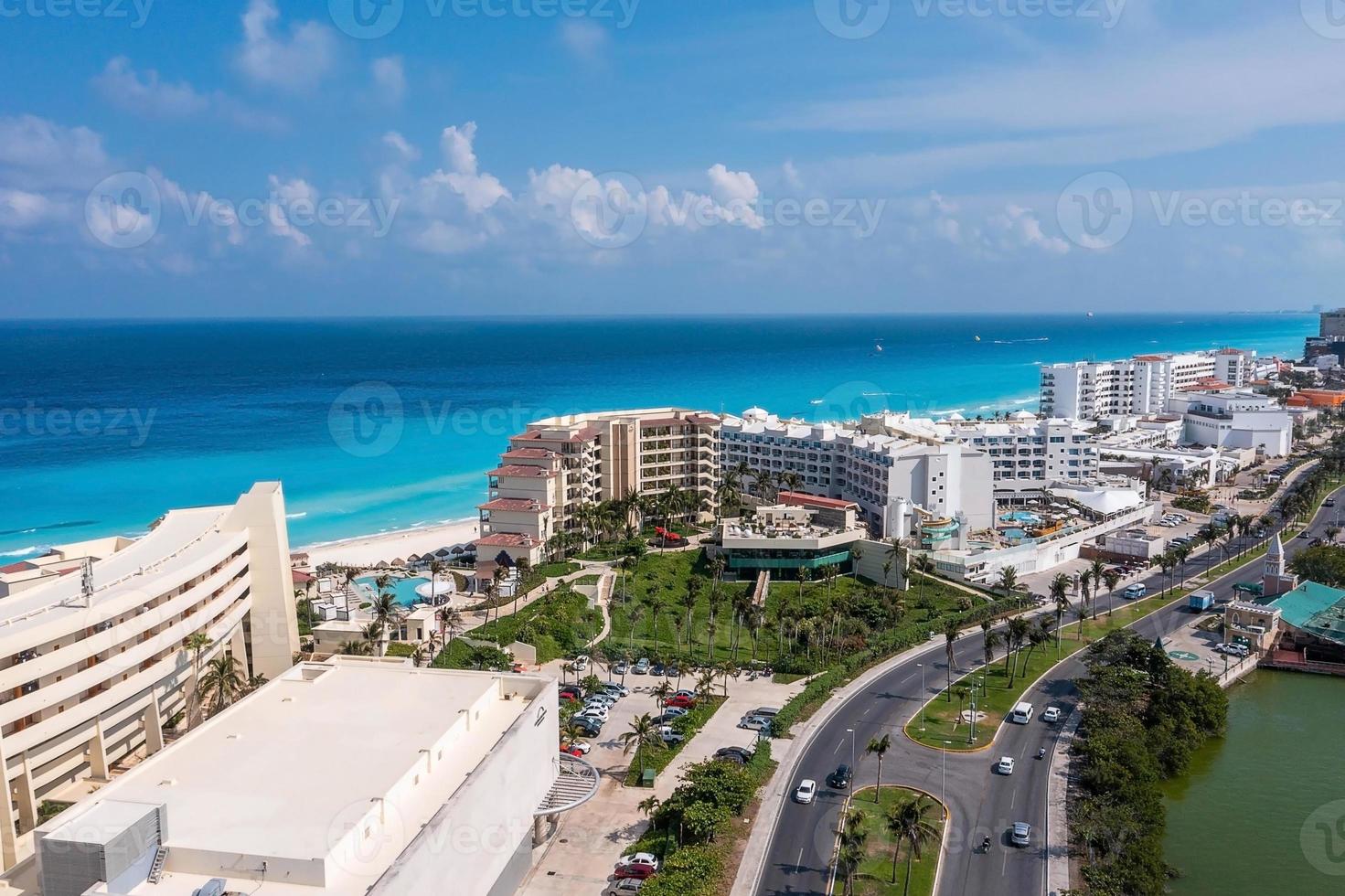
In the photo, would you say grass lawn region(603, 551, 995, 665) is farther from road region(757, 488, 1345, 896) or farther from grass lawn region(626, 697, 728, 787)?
road region(757, 488, 1345, 896)

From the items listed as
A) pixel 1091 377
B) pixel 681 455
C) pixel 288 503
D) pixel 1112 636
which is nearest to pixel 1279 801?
pixel 1112 636

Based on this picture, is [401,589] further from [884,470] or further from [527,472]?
[884,470]

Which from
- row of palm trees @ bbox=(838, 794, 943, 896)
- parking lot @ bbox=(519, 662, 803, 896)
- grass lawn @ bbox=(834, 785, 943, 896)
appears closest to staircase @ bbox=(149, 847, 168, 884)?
parking lot @ bbox=(519, 662, 803, 896)

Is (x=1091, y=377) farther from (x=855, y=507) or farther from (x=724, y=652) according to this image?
(x=724, y=652)

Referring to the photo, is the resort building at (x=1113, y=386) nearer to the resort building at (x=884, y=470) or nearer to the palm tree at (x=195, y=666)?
the resort building at (x=884, y=470)

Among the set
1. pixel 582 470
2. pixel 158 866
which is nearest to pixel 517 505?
pixel 582 470

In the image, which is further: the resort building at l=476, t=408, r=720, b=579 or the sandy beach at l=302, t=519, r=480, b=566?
the sandy beach at l=302, t=519, r=480, b=566

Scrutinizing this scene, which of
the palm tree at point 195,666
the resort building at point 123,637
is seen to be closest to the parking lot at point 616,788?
the resort building at point 123,637
